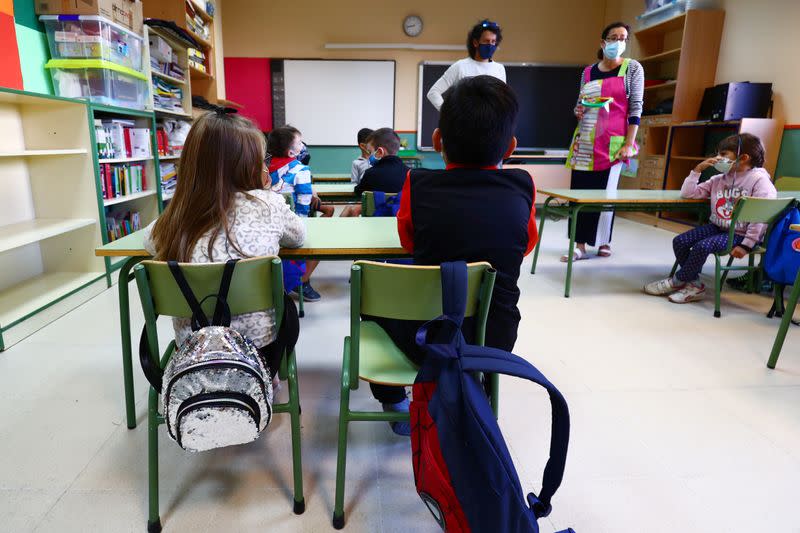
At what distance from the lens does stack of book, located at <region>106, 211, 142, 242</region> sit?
3.44 m

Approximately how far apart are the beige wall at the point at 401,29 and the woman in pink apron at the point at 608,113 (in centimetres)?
323

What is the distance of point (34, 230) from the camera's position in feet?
8.40

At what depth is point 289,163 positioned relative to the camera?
2818 millimetres

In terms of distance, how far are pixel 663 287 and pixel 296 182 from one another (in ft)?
7.50

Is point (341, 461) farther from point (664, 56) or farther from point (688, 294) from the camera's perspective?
point (664, 56)

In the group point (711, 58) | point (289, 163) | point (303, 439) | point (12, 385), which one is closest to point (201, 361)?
point (303, 439)

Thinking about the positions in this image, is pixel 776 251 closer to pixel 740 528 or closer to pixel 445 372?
pixel 740 528

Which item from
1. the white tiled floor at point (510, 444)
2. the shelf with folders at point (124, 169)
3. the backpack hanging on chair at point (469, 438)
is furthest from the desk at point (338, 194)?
the backpack hanging on chair at point (469, 438)

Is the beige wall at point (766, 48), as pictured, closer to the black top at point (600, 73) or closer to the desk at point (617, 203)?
the black top at point (600, 73)

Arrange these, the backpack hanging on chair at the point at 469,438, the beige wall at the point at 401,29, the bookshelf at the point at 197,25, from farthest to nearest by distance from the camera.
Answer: the beige wall at the point at 401,29 → the bookshelf at the point at 197,25 → the backpack hanging on chair at the point at 469,438

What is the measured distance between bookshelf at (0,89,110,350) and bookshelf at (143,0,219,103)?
6.85ft

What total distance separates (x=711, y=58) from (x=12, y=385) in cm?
606

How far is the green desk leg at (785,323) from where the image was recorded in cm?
198

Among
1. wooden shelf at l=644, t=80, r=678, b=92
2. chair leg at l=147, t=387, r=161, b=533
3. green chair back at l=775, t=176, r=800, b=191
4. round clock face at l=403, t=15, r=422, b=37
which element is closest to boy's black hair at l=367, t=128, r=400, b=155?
chair leg at l=147, t=387, r=161, b=533
